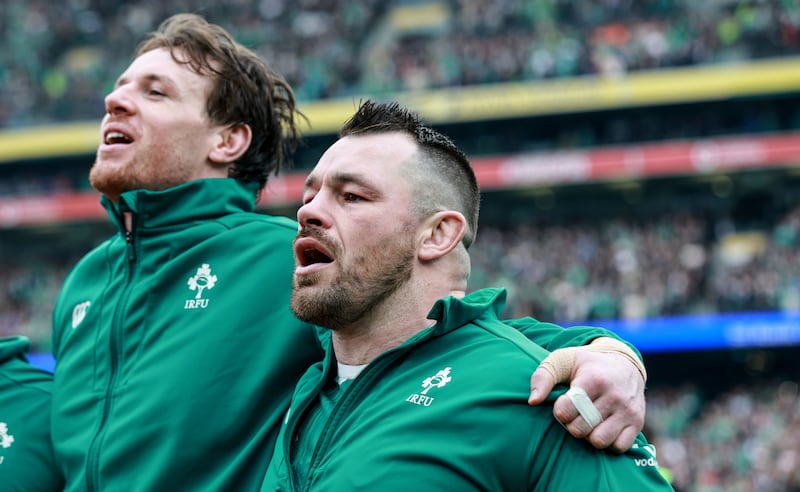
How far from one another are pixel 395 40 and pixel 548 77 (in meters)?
4.80

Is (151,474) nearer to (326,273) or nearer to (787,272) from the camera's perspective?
(326,273)

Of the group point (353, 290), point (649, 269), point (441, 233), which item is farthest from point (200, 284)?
point (649, 269)

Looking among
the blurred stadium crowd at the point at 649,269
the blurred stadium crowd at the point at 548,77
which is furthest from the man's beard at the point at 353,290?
the blurred stadium crowd at the point at 649,269

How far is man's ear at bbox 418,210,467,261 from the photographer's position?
7.85ft

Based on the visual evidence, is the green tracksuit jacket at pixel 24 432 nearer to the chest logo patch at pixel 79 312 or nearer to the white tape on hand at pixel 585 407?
the chest logo patch at pixel 79 312

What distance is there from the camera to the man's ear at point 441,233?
2393 millimetres

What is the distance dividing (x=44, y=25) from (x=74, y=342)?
1083 inches

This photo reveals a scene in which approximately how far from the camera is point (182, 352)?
8.68 feet

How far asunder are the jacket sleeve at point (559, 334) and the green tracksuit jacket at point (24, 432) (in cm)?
130

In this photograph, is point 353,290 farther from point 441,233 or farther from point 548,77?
point 548,77

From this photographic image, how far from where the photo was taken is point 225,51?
3148mm

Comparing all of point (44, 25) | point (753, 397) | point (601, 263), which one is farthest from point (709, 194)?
point (44, 25)

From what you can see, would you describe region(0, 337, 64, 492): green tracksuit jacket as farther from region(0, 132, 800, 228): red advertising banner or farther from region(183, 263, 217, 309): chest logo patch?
region(0, 132, 800, 228): red advertising banner

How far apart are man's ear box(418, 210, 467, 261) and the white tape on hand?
0.53 m
